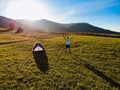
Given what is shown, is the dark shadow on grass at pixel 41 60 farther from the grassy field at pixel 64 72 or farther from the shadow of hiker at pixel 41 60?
the grassy field at pixel 64 72

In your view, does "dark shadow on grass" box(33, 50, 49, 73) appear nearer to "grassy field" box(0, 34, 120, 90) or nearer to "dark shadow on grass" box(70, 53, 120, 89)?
"grassy field" box(0, 34, 120, 90)

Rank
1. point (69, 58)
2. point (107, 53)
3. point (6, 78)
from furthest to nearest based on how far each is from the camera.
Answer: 1. point (107, 53)
2. point (69, 58)
3. point (6, 78)

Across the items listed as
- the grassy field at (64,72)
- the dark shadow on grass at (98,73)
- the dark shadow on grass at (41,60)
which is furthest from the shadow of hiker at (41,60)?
the dark shadow on grass at (98,73)

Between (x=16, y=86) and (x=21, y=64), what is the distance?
23.9ft

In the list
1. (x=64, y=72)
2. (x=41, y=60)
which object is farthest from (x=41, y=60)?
(x=64, y=72)

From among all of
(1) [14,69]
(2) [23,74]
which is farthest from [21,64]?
(2) [23,74]

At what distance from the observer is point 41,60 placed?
29.4 meters

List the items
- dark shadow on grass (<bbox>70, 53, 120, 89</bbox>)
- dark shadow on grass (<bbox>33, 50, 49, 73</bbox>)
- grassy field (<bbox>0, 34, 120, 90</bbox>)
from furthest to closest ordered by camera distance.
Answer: dark shadow on grass (<bbox>33, 50, 49, 73</bbox>)
dark shadow on grass (<bbox>70, 53, 120, 89</bbox>)
grassy field (<bbox>0, 34, 120, 90</bbox>)

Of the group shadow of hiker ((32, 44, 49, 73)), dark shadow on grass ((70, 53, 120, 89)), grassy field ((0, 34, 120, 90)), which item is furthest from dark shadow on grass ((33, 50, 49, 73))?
dark shadow on grass ((70, 53, 120, 89))

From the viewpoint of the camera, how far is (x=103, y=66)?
89.6 ft

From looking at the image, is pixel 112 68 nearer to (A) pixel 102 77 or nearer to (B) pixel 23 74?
(A) pixel 102 77

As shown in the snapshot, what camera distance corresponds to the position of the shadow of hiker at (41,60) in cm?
2575

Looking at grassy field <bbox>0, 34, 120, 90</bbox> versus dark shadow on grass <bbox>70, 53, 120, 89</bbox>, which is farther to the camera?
dark shadow on grass <bbox>70, 53, 120, 89</bbox>

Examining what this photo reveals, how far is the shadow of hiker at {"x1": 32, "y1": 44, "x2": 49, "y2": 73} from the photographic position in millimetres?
25753
